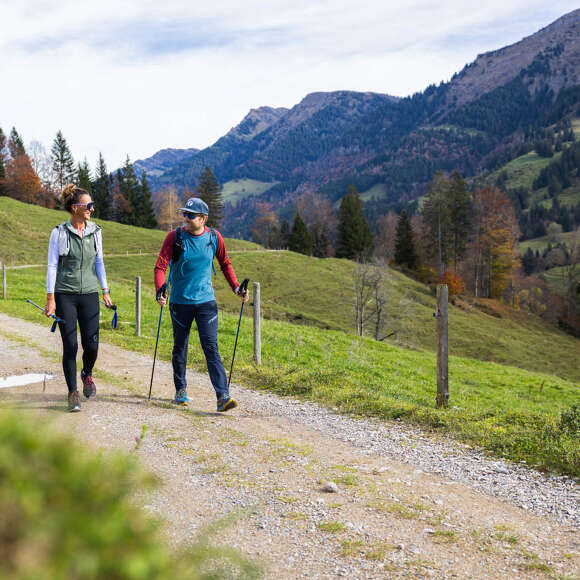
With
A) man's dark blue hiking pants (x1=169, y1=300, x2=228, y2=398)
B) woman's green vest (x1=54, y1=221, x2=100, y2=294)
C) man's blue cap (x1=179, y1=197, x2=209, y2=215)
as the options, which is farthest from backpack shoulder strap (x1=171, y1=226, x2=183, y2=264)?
woman's green vest (x1=54, y1=221, x2=100, y2=294)

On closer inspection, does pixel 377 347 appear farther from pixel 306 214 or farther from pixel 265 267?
pixel 306 214

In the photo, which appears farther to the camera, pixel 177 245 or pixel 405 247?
pixel 405 247

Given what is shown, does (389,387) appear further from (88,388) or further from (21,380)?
(21,380)

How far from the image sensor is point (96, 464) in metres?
0.99

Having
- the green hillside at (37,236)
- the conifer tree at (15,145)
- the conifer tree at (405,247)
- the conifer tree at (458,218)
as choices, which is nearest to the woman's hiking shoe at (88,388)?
the green hillside at (37,236)

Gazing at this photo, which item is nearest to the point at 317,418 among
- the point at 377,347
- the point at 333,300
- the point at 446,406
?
the point at 446,406

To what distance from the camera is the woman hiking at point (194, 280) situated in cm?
743

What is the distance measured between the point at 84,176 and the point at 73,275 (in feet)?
321

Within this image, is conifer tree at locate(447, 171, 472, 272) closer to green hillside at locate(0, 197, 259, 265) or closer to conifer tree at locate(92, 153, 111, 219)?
green hillside at locate(0, 197, 259, 265)

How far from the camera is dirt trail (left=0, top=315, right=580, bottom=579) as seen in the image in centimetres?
381

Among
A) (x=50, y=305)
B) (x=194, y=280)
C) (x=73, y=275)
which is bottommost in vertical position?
(x=50, y=305)

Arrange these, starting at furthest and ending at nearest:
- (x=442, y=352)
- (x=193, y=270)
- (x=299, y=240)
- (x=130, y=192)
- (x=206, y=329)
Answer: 1. (x=130, y=192)
2. (x=299, y=240)
3. (x=442, y=352)
4. (x=206, y=329)
5. (x=193, y=270)

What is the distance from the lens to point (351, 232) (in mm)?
92750

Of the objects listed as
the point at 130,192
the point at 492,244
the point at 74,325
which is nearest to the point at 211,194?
the point at 130,192
